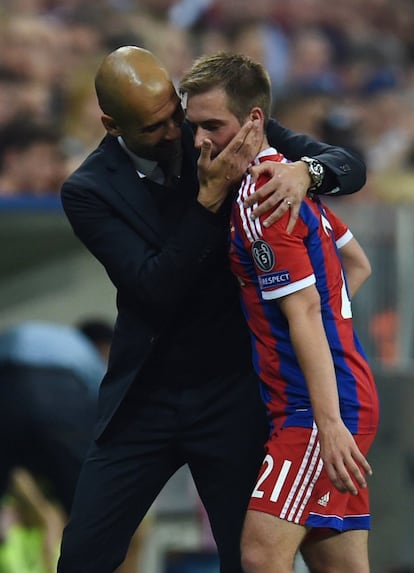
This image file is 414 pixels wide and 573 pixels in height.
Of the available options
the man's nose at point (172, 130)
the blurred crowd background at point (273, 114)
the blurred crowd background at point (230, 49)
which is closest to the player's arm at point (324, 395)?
the man's nose at point (172, 130)

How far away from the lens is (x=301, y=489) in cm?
354

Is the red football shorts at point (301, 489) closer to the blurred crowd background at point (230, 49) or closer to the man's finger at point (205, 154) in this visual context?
the man's finger at point (205, 154)

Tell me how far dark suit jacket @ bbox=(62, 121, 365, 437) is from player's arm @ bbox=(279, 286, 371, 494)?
342mm

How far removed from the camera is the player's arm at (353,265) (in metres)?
3.95

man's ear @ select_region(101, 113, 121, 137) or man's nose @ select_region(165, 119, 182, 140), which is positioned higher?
man's ear @ select_region(101, 113, 121, 137)

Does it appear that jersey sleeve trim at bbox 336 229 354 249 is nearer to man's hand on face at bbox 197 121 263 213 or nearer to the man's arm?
the man's arm

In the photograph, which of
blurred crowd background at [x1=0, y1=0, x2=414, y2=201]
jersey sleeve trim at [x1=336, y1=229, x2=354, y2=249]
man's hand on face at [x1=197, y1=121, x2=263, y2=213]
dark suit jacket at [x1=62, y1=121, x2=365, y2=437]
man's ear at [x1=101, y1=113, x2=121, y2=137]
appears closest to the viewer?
man's hand on face at [x1=197, y1=121, x2=263, y2=213]

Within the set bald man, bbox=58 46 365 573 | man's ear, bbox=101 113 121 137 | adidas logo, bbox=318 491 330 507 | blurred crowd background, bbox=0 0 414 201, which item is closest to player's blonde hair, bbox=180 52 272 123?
bald man, bbox=58 46 365 573

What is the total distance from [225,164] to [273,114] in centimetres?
686

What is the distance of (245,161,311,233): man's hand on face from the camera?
342 cm

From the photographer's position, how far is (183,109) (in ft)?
12.2

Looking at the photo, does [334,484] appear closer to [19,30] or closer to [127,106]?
[127,106]

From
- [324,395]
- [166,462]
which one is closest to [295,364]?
[324,395]

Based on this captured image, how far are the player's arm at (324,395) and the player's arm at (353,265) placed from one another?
538 mm
